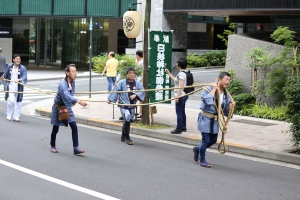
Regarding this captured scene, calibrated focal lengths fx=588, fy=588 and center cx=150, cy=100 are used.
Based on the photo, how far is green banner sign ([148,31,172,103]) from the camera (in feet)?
47.9

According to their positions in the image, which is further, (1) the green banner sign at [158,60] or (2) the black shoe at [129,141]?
(1) the green banner sign at [158,60]

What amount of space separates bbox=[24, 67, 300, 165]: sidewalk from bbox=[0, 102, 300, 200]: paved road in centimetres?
32

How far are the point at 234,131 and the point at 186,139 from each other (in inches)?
66.7

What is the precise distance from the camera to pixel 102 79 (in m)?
30.5

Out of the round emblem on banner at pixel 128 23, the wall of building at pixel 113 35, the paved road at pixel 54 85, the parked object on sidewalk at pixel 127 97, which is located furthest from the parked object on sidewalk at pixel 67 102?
the wall of building at pixel 113 35

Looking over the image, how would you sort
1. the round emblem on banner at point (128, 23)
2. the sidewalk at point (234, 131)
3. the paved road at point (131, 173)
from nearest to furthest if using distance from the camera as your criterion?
the paved road at point (131, 173) < the sidewalk at point (234, 131) < the round emblem on banner at point (128, 23)

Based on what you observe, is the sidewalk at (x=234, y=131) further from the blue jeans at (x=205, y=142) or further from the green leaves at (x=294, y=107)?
the blue jeans at (x=205, y=142)

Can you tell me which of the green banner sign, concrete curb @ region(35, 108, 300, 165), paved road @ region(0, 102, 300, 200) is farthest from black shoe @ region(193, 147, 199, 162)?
the green banner sign

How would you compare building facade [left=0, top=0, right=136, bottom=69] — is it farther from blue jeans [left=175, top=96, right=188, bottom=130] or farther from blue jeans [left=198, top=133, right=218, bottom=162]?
blue jeans [left=198, top=133, right=218, bottom=162]

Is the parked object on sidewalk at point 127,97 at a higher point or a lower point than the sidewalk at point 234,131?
higher

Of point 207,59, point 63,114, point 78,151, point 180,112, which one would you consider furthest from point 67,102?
point 207,59

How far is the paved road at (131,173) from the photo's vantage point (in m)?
8.27

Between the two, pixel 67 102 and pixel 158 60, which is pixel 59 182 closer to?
pixel 67 102

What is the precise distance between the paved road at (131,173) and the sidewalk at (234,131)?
324mm
